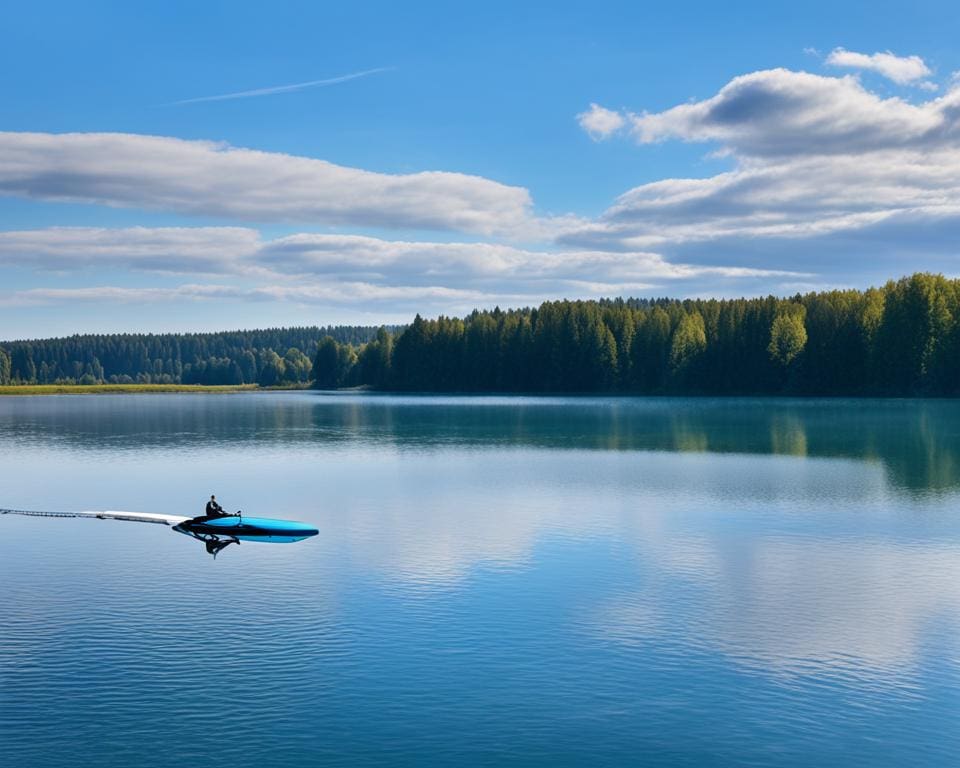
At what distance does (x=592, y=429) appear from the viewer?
115 m

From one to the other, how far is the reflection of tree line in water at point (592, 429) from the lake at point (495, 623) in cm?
1958

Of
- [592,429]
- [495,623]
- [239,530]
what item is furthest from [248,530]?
[592,429]

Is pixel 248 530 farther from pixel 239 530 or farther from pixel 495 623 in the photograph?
pixel 495 623

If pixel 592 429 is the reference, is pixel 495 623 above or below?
below

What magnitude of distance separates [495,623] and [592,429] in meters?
85.4

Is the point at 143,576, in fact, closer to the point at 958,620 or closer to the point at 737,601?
the point at 737,601

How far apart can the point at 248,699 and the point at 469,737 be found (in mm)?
5881

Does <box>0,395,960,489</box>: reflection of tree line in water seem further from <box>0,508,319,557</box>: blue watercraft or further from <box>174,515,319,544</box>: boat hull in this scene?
<box>0,508,319,557</box>: blue watercraft

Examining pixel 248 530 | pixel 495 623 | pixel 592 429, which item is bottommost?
pixel 495 623

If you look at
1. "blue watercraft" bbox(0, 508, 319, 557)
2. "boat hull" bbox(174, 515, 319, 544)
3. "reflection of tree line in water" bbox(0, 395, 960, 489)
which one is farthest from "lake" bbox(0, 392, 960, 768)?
"reflection of tree line in water" bbox(0, 395, 960, 489)

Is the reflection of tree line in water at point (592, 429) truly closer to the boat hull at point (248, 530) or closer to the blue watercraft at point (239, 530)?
the boat hull at point (248, 530)

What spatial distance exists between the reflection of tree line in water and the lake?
771 inches

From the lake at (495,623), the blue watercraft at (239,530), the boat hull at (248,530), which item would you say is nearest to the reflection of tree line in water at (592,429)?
the lake at (495,623)

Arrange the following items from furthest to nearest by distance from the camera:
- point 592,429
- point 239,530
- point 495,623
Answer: point 592,429, point 239,530, point 495,623
